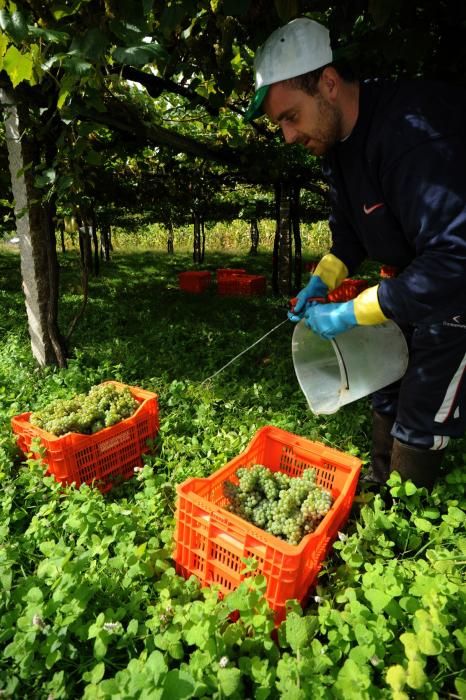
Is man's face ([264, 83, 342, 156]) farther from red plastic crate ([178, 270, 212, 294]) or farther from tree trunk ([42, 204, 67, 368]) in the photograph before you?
red plastic crate ([178, 270, 212, 294])

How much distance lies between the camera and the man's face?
1.74 m

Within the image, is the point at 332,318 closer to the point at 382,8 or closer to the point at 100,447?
the point at 382,8

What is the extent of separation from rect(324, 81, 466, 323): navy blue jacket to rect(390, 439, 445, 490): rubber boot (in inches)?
29.3

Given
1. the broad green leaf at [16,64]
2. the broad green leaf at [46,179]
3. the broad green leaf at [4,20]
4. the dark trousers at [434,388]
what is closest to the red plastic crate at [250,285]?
the broad green leaf at [46,179]

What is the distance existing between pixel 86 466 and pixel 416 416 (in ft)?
6.59

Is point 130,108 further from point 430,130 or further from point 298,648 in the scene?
point 298,648

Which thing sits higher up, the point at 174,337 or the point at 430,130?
the point at 430,130

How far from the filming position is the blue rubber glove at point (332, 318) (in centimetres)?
192

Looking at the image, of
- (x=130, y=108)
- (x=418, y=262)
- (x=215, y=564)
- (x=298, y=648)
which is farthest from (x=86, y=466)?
(x=130, y=108)

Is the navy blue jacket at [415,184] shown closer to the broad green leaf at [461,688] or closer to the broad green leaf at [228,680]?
the broad green leaf at [461,688]

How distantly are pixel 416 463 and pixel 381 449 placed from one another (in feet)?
1.47

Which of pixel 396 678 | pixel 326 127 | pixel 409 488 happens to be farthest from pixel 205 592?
pixel 326 127

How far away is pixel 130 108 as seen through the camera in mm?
4176

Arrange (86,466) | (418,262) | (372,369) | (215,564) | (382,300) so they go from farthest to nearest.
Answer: (86,466)
(372,369)
(215,564)
(382,300)
(418,262)
